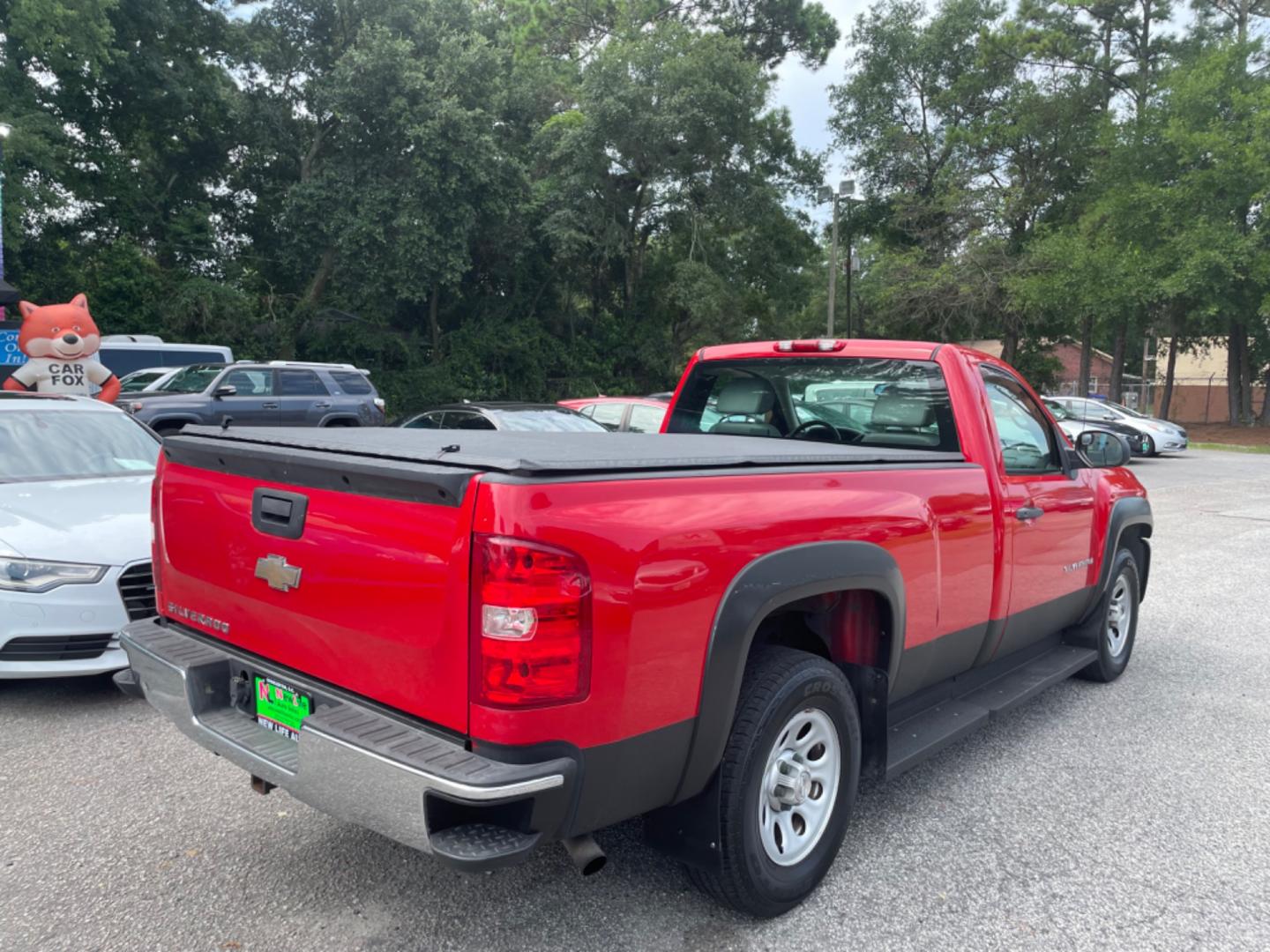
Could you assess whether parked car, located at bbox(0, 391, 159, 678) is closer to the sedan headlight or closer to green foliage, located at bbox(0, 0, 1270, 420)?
the sedan headlight

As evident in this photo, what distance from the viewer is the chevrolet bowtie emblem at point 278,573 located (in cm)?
254

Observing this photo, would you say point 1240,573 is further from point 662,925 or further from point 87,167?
point 87,167

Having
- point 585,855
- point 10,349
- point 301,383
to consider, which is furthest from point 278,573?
point 10,349

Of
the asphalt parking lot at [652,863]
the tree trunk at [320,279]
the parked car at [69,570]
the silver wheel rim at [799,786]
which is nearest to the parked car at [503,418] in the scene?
the parked car at [69,570]

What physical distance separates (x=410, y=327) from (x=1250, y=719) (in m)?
26.6

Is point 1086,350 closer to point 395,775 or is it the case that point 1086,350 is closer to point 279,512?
point 279,512

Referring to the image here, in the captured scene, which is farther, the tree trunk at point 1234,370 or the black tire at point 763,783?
the tree trunk at point 1234,370

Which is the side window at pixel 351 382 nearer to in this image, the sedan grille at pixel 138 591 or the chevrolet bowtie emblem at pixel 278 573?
the sedan grille at pixel 138 591

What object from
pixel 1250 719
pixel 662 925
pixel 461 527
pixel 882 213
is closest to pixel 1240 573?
pixel 1250 719

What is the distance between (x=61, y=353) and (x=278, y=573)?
1199 centimetres

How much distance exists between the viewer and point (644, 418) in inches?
452

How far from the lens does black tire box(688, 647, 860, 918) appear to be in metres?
2.59

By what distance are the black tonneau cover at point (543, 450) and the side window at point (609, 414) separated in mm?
7790

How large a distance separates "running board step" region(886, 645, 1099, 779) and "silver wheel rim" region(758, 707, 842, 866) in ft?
1.07
